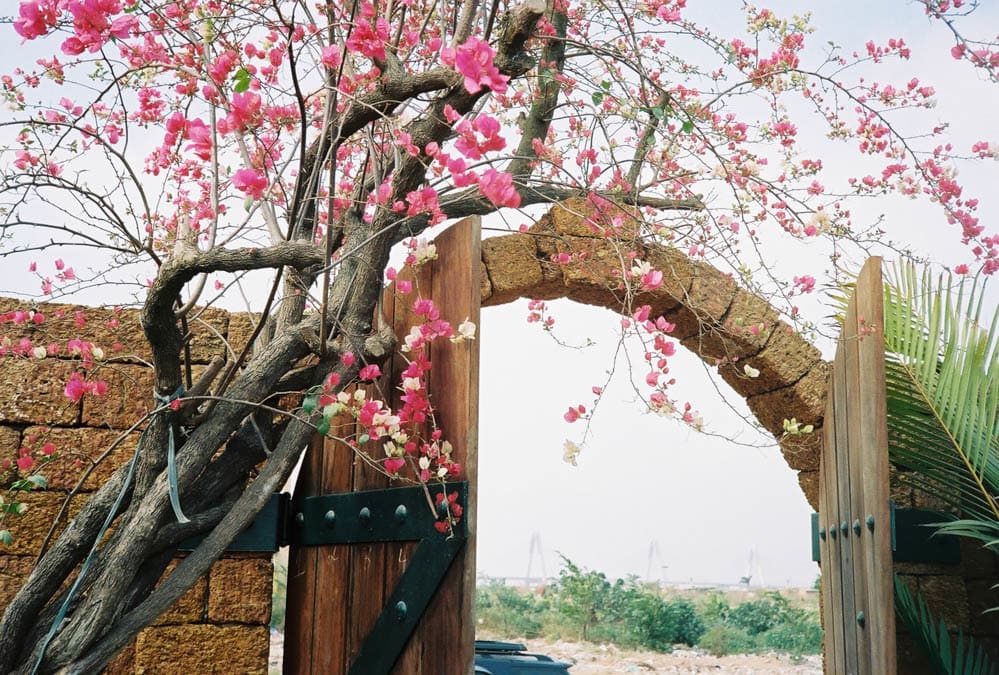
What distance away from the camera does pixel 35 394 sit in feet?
8.63

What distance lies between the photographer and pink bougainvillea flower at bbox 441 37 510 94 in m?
1.85

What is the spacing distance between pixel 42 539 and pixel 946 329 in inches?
106

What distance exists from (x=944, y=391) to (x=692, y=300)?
39.8 inches

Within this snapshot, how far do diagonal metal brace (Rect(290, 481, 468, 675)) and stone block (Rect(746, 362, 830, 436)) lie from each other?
2.02 m

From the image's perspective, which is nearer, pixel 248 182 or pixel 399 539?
pixel 248 182

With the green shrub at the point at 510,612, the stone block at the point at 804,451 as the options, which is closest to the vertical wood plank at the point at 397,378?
the stone block at the point at 804,451

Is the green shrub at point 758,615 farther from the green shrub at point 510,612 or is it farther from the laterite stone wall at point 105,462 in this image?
the laterite stone wall at point 105,462

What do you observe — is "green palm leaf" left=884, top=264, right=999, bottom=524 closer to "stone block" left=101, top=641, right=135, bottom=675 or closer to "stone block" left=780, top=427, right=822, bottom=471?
"stone block" left=780, top=427, right=822, bottom=471

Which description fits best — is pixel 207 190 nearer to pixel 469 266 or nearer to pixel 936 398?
pixel 469 266

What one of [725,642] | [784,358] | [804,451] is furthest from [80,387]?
[725,642]

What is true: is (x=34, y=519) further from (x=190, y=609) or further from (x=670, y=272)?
(x=670, y=272)

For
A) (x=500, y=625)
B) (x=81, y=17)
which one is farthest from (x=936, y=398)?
(x=500, y=625)

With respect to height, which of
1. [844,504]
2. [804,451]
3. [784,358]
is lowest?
[844,504]

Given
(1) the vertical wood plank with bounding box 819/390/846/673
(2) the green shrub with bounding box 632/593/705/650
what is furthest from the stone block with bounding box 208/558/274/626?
(2) the green shrub with bounding box 632/593/705/650
